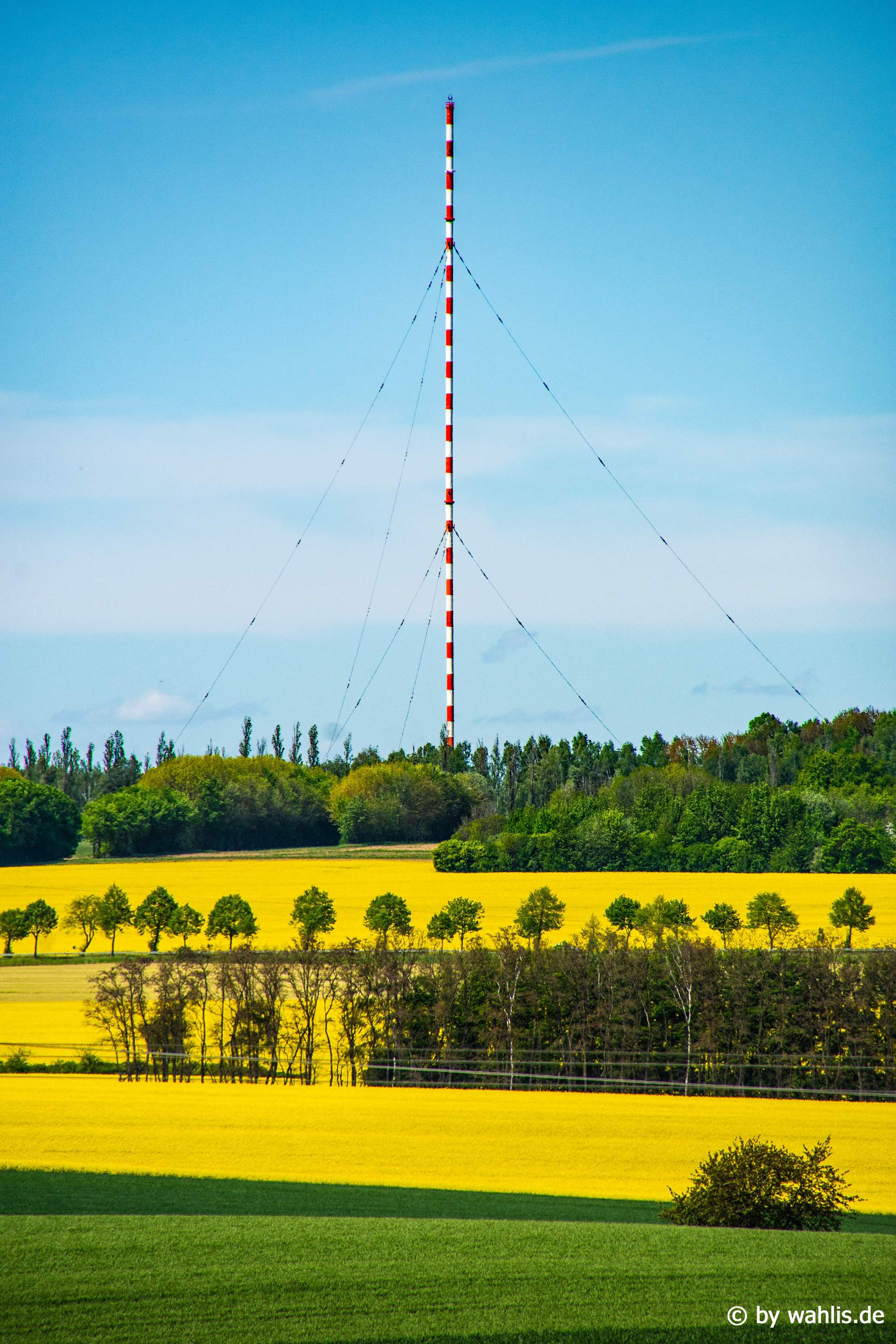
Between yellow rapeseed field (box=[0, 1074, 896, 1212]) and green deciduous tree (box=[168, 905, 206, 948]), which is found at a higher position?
green deciduous tree (box=[168, 905, 206, 948])

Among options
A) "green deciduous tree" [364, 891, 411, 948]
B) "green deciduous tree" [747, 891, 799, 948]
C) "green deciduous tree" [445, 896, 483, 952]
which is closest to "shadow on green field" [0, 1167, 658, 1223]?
"green deciduous tree" [364, 891, 411, 948]

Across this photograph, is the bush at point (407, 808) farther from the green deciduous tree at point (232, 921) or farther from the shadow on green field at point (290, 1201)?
the shadow on green field at point (290, 1201)

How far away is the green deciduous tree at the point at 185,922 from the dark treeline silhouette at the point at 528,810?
1463cm

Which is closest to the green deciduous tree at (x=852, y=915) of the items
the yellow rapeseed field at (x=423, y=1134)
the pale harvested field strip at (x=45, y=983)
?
the yellow rapeseed field at (x=423, y=1134)

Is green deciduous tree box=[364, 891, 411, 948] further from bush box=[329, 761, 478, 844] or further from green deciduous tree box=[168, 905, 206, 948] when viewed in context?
bush box=[329, 761, 478, 844]

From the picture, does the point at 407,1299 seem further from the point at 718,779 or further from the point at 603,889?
the point at 718,779

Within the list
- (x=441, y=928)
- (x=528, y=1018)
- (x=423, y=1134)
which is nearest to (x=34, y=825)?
(x=441, y=928)

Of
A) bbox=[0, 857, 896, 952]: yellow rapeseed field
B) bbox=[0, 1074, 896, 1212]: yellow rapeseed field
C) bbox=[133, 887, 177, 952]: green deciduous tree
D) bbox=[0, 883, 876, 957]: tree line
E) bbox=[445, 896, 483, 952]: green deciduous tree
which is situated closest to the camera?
bbox=[0, 1074, 896, 1212]: yellow rapeseed field

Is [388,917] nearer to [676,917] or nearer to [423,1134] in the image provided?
[676,917]

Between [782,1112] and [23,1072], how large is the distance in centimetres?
2544

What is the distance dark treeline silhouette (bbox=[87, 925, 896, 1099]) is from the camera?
146 feet

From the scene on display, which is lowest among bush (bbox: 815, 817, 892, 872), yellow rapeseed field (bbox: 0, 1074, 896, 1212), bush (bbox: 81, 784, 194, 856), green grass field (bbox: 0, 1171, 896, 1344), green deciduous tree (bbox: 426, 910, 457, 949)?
yellow rapeseed field (bbox: 0, 1074, 896, 1212)

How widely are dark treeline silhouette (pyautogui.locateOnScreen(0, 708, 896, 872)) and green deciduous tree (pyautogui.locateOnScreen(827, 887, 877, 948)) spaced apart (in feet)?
57.8

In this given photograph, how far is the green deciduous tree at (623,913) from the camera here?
63.0 metres
